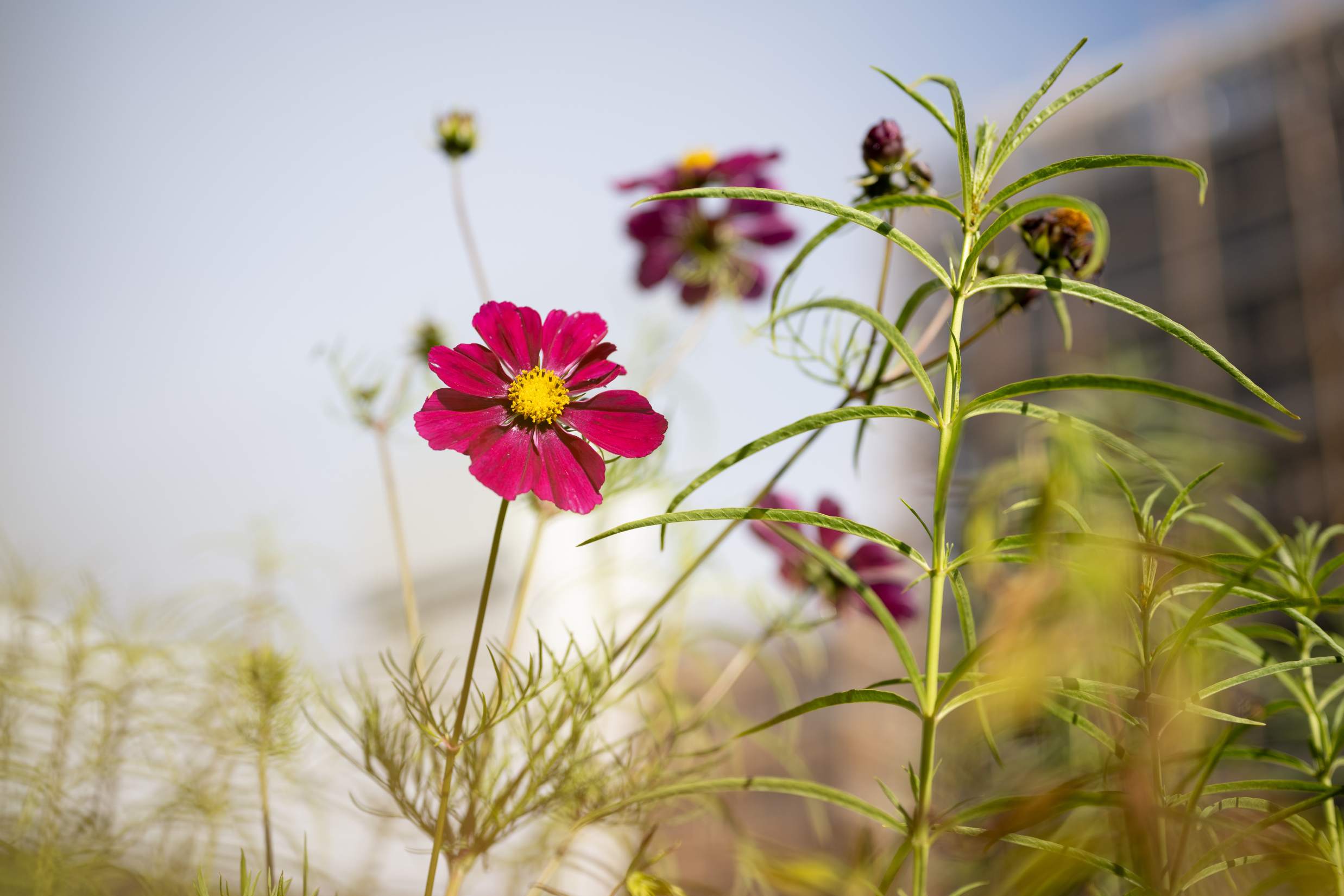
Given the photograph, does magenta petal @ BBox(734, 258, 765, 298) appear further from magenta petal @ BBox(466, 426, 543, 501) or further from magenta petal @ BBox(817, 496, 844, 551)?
magenta petal @ BBox(466, 426, 543, 501)

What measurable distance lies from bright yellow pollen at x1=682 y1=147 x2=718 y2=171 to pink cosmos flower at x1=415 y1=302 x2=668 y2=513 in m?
0.27

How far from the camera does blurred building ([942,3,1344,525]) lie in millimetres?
4086

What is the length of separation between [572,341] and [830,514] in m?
0.24

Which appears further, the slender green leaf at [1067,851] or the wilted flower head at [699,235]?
the wilted flower head at [699,235]

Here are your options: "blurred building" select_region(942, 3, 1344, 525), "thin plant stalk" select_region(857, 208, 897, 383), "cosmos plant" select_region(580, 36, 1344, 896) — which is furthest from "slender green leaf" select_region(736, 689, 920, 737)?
"blurred building" select_region(942, 3, 1344, 525)

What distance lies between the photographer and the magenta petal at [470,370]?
222 millimetres

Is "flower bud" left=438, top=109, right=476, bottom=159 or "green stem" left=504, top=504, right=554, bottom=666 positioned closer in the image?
"green stem" left=504, top=504, right=554, bottom=666

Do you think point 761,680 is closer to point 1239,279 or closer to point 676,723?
point 676,723

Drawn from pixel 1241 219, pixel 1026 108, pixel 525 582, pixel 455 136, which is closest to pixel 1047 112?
pixel 1026 108

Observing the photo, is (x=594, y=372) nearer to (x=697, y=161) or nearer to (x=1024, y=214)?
(x=1024, y=214)

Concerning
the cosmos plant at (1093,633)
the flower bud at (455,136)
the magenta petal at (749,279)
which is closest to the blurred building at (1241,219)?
the magenta petal at (749,279)

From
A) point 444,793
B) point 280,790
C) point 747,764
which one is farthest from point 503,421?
point 747,764

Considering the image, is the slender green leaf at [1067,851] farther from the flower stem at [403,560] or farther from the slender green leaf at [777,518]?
the flower stem at [403,560]

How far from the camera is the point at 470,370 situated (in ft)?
0.76
